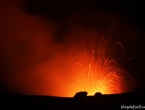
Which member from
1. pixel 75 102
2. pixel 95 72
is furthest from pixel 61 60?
pixel 75 102

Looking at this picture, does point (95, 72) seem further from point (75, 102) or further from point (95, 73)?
point (75, 102)

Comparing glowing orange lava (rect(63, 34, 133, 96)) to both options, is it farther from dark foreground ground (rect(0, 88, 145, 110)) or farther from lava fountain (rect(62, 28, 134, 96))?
dark foreground ground (rect(0, 88, 145, 110))

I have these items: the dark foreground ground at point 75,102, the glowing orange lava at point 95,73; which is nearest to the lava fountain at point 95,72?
the glowing orange lava at point 95,73

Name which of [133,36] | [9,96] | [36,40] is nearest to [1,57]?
[36,40]

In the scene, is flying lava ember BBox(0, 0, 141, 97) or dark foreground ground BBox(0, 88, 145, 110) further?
flying lava ember BBox(0, 0, 141, 97)

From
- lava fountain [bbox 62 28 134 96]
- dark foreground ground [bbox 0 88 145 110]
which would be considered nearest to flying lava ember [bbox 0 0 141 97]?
lava fountain [bbox 62 28 134 96]

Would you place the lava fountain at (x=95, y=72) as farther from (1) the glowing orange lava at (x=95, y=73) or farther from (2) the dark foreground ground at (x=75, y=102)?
(2) the dark foreground ground at (x=75, y=102)
